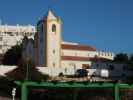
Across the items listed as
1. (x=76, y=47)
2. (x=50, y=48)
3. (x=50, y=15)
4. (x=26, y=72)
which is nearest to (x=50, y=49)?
(x=50, y=48)

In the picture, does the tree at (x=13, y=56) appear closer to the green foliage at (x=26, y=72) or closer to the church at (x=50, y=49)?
the church at (x=50, y=49)

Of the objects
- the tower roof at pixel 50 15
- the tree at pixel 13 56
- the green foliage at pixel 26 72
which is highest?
the tower roof at pixel 50 15

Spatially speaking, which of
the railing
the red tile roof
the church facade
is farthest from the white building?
the railing

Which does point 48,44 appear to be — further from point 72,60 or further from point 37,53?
point 72,60

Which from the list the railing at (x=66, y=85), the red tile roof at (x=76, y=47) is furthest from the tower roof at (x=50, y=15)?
the railing at (x=66, y=85)

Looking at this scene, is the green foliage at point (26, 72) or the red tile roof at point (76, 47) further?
the red tile roof at point (76, 47)

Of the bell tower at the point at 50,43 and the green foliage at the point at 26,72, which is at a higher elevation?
the bell tower at the point at 50,43

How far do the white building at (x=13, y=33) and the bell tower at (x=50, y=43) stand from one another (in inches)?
2122

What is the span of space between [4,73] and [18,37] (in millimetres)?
73111

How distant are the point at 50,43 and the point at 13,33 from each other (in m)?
73.5

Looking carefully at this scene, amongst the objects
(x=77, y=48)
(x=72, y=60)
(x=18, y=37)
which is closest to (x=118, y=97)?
(x=72, y=60)

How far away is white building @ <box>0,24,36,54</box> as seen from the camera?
146 meters

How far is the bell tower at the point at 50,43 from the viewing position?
87750mm

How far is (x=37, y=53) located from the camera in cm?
9194
